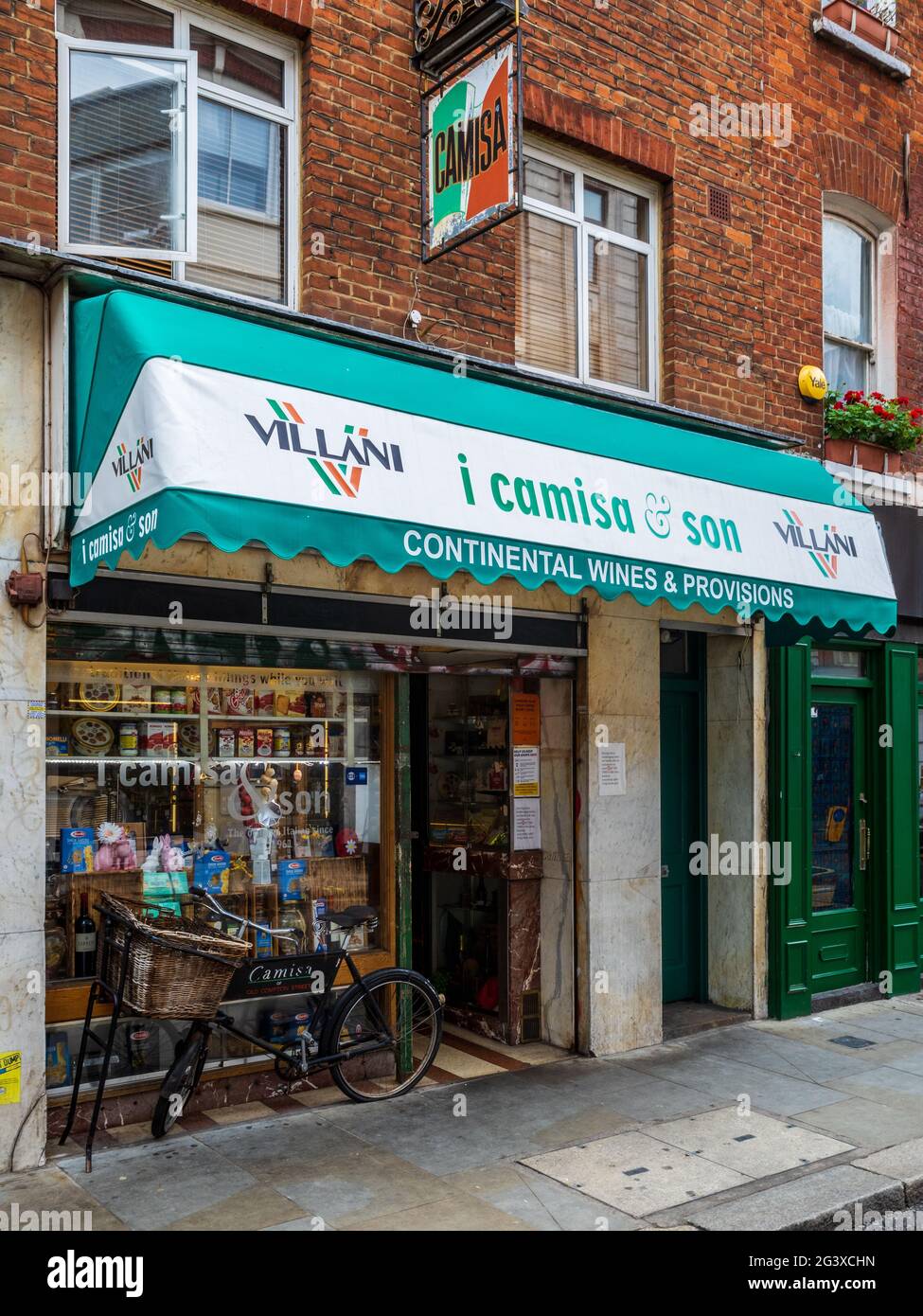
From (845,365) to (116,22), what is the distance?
689cm

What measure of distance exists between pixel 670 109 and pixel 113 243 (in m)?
4.74

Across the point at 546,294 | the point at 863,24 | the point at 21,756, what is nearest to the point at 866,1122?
the point at 21,756

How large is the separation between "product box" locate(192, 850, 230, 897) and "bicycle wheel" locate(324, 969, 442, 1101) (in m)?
1.00

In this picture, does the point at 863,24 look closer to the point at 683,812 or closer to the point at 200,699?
the point at 683,812

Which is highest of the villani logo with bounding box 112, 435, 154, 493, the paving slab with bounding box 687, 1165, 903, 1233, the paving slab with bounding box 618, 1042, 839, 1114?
the villani logo with bounding box 112, 435, 154, 493

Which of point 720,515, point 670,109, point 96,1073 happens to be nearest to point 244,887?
point 96,1073

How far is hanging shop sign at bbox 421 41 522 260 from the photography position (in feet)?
21.1

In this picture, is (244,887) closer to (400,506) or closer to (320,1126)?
(320,1126)

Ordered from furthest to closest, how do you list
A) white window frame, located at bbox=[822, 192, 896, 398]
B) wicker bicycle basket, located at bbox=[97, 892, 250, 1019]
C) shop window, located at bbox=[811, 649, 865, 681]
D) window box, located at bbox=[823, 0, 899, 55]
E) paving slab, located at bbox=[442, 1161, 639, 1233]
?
white window frame, located at bbox=[822, 192, 896, 398] < window box, located at bbox=[823, 0, 899, 55] < shop window, located at bbox=[811, 649, 865, 681] < wicker bicycle basket, located at bbox=[97, 892, 250, 1019] < paving slab, located at bbox=[442, 1161, 639, 1233]

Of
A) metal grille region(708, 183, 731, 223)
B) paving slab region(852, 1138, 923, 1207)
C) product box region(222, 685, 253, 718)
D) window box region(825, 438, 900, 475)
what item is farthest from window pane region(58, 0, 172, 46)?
paving slab region(852, 1138, 923, 1207)

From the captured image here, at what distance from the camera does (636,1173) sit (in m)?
5.81

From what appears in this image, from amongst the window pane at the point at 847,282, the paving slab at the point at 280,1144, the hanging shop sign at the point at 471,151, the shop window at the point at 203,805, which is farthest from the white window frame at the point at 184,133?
the window pane at the point at 847,282

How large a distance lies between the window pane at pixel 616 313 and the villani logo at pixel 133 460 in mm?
4533

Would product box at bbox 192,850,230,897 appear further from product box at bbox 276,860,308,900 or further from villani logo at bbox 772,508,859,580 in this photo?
villani logo at bbox 772,508,859,580
